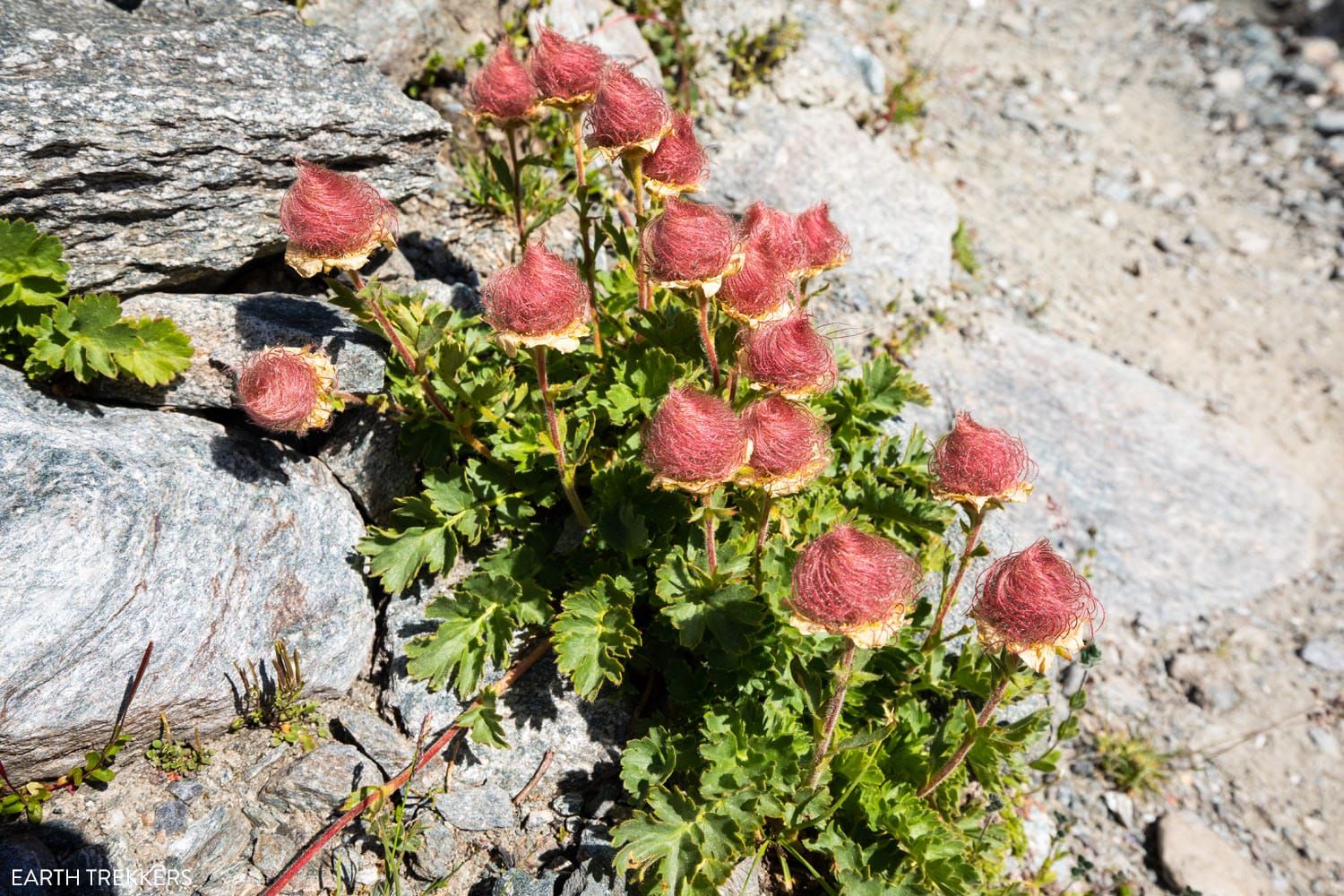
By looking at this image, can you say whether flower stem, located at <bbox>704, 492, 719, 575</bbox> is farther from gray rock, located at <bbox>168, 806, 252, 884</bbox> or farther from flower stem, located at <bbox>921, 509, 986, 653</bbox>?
gray rock, located at <bbox>168, 806, 252, 884</bbox>

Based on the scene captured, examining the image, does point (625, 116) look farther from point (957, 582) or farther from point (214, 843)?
point (214, 843)

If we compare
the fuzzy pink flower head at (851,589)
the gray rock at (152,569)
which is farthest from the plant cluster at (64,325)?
the fuzzy pink flower head at (851,589)

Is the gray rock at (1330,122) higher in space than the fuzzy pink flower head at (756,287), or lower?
lower

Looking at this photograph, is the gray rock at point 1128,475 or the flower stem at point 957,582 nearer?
the flower stem at point 957,582

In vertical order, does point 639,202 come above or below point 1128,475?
above

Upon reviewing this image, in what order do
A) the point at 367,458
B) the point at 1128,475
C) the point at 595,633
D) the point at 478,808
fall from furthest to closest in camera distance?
the point at 1128,475 → the point at 367,458 → the point at 478,808 → the point at 595,633

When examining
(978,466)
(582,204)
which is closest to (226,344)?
(582,204)

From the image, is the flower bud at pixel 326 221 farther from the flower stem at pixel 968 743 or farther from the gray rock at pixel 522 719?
the flower stem at pixel 968 743

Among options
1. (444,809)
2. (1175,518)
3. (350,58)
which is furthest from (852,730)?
(350,58)
